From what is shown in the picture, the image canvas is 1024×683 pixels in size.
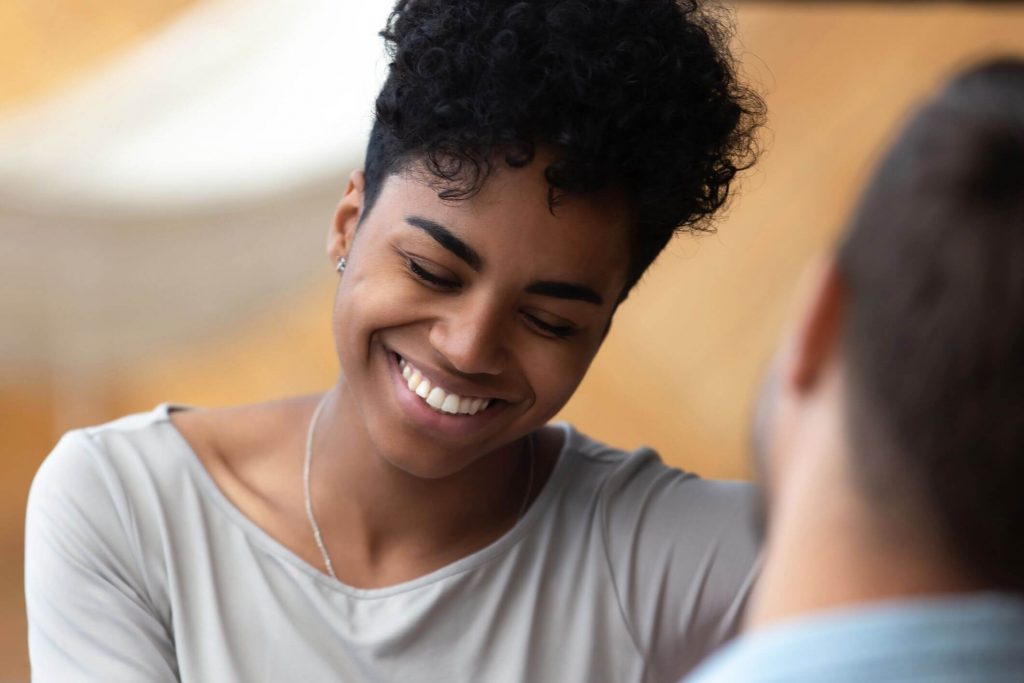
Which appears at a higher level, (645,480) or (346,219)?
(346,219)

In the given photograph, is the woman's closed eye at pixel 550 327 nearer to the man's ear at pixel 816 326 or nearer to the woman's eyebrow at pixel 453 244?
the woman's eyebrow at pixel 453 244

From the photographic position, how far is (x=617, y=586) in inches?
62.0

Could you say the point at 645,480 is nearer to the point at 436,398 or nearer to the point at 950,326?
the point at 436,398

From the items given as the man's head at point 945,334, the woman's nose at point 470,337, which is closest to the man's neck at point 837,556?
the man's head at point 945,334

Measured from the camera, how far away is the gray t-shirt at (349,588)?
1454 millimetres

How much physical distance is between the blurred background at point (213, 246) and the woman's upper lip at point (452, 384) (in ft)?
5.22

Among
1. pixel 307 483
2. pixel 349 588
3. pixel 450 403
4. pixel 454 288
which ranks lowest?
pixel 349 588

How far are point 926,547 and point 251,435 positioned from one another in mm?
988

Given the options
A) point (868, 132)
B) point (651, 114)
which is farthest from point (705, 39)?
point (868, 132)

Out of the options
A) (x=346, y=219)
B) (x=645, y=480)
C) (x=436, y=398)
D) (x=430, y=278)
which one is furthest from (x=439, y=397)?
(x=645, y=480)

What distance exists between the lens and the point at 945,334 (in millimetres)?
746

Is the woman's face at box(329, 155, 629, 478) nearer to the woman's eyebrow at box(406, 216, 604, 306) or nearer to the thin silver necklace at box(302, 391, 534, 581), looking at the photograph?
the woman's eyebrow at box(406, 216, 604, 306)

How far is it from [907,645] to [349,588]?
0.87 metres

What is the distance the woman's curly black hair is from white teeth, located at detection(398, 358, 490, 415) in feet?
0.56
